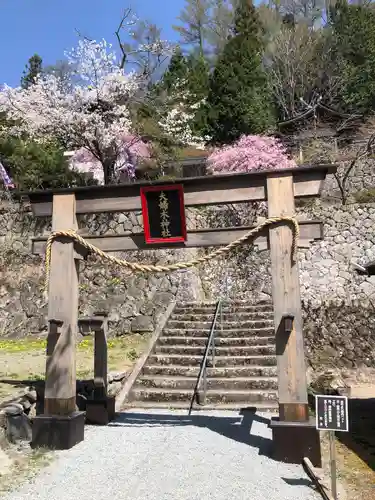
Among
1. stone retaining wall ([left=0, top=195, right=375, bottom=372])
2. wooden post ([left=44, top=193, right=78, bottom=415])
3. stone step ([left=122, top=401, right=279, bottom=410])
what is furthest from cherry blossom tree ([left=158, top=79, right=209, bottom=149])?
wooden post ([left=44, top=193, right=78, bottom=415])

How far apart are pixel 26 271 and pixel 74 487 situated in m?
12.2

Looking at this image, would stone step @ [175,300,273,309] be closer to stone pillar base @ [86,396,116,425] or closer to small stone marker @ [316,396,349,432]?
stone pillar base @ [86,396,116,425]

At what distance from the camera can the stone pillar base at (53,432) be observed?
5301mm

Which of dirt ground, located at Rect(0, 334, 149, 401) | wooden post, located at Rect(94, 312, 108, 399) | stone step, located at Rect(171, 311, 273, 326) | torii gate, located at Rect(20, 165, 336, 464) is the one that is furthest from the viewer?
stone step, located at Rect(171, 311, 273, 326)

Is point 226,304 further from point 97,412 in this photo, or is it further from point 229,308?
point 97,412

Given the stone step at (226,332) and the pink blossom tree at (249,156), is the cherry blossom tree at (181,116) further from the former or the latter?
the stone step at (226,332)

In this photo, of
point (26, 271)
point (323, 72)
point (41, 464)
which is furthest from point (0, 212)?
point (323, 72)

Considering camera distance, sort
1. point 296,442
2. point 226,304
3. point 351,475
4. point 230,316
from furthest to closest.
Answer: point 226,304 < point 230,316 < point 351,475 < point 296,442

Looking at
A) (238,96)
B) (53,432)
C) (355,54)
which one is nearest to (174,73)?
(238,96)

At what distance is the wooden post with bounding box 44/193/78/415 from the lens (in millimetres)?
5504

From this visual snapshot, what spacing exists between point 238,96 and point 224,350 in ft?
57.2

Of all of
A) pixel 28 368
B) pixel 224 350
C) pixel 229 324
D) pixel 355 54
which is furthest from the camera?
pixel 355 54

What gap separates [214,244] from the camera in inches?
226

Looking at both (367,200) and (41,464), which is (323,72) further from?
(41,464)
